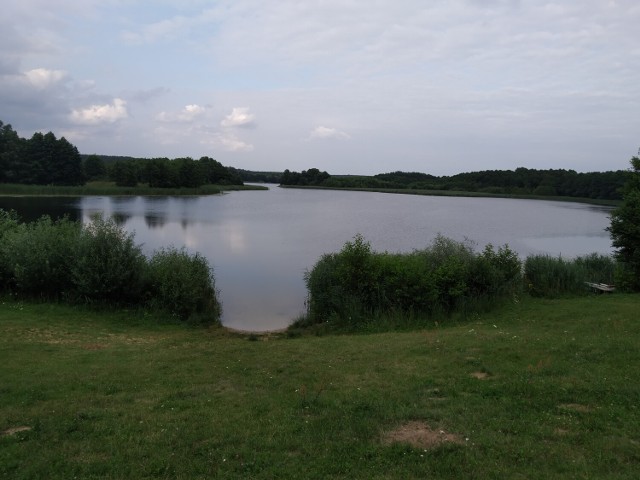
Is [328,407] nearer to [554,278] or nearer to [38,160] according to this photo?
[554,278]

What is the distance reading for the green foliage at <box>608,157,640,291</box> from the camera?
62.2 ft

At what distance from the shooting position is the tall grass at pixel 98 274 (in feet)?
56.4

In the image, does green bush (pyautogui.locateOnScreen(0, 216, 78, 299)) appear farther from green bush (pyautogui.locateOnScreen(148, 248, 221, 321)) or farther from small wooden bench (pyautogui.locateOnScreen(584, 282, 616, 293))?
small wooden bench (pyautogui.locateOnScreen(584, 282, 616, 293))

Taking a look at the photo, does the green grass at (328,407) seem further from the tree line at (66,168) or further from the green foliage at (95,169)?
the green foliage at (95,169)

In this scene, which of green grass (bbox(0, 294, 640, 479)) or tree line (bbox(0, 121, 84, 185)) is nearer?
green grass (bbox(0, 294, 640, 479))

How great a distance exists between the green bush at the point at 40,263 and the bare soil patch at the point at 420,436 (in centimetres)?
1588

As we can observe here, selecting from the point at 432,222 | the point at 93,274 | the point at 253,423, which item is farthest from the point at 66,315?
the point at 432,222

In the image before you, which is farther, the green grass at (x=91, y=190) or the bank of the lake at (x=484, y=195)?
the bank of the lake at (x=484, y=195)

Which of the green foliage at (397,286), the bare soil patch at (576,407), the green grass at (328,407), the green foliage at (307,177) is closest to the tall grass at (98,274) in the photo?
the green foliage at (397,286)

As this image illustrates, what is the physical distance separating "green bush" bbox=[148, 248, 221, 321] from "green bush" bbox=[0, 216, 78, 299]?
10.0ft

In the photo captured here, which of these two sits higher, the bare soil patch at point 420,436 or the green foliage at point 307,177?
the green foliage at point 307,177

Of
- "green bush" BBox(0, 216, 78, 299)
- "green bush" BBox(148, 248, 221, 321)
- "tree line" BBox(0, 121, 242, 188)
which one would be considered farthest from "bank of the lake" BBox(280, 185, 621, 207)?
"green bush" BBox(0, 216, 78, 299)

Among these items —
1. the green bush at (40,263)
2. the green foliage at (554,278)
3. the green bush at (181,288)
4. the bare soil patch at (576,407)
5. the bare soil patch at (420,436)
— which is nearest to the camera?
the bare soil patch at (420,436)

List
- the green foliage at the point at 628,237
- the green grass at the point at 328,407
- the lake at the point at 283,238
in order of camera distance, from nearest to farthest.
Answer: the green grass at the point at 328,407 → the green foliage at the point at 628,237 → the lake at the point at 283,238
